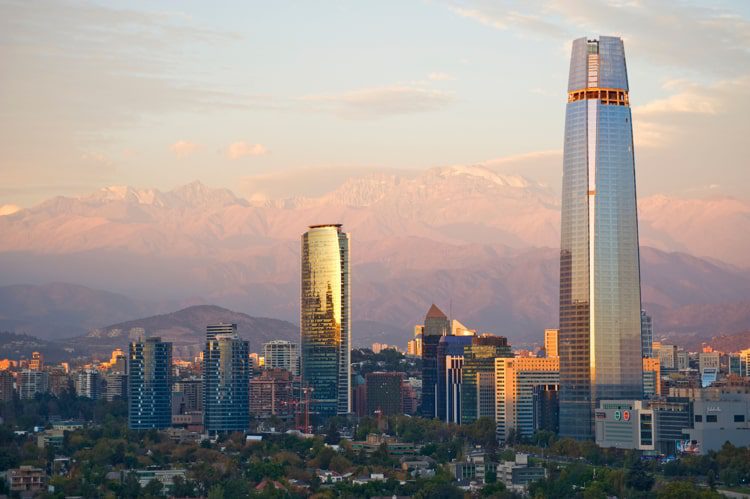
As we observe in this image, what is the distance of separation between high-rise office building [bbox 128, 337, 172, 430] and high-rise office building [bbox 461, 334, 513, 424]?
26850mm

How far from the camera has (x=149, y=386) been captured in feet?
567

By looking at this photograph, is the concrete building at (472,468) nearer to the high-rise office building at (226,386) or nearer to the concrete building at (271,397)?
the high-rise office building at (226,386)

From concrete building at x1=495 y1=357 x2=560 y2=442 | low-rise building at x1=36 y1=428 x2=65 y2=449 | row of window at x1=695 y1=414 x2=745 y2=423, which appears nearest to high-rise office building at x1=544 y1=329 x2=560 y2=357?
concrete building at x1=495 y1=357 x2=560 y2=442

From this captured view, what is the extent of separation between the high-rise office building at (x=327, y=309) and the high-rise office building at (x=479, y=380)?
1433cm

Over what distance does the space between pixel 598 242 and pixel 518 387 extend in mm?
20087

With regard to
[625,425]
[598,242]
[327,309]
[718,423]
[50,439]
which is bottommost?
[50,439]

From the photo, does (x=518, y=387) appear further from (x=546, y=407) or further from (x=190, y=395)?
(x=190, y=395)

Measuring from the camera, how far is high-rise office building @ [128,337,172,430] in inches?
6732

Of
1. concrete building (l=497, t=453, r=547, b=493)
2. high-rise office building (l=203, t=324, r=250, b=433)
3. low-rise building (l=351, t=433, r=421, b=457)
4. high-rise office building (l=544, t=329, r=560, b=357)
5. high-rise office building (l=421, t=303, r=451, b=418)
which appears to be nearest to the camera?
concrete building (l=497, t=453, r=547, b=493)

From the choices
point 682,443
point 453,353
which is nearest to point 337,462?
point 682,443

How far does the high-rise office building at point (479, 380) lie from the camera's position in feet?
570

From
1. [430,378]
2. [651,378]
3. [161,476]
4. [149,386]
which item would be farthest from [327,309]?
[161,476]

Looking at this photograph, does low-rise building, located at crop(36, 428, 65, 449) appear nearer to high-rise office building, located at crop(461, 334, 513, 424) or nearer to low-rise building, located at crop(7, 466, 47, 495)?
low-rise building, located at crop(7, 466, 47, 495)

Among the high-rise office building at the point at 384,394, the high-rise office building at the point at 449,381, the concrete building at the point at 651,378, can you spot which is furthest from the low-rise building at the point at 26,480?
the high-rise office building at the point at 384,394
